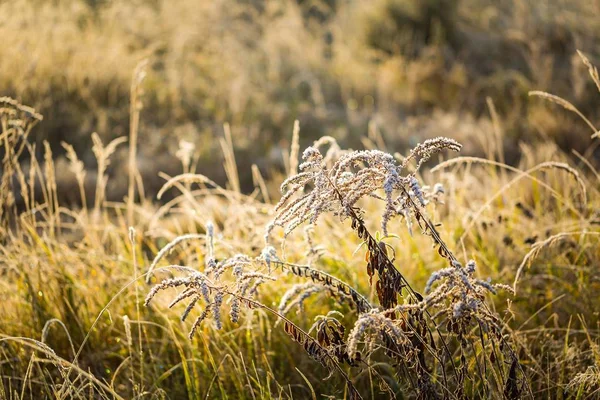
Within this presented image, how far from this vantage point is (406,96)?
8.16 metres

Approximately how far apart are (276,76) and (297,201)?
7077mm

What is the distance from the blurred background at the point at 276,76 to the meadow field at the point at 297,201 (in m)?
→ 0.04

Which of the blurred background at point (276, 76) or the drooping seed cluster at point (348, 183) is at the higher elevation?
the drooping seed cluster at point (348, 183)

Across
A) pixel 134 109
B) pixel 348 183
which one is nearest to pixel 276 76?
pixel 134 109

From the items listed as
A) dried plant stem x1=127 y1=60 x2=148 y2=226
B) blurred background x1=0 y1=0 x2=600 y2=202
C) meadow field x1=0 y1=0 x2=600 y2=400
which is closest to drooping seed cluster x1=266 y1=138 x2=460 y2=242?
meadow field x1=0 y1=0 x2=600 y2=400

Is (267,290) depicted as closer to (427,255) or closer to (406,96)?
(427,255)

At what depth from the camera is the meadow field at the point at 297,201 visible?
148 cm

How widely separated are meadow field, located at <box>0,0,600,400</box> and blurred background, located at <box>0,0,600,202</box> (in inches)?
1.5

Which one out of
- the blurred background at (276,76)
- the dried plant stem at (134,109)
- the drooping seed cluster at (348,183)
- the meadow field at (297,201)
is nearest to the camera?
the drooping seed cluster at (348,183)

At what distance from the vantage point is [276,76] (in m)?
8.20

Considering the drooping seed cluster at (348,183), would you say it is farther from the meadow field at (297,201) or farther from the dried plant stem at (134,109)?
the dried plant stem at (134,109)

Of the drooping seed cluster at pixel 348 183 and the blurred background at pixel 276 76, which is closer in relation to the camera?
the drooping seed cluster at pixel 348 183

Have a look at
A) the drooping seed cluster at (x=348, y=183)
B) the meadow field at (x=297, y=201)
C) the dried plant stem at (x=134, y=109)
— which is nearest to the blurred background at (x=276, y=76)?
the meadow field at (x=297, y=201)

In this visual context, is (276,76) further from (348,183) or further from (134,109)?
(348,183)
